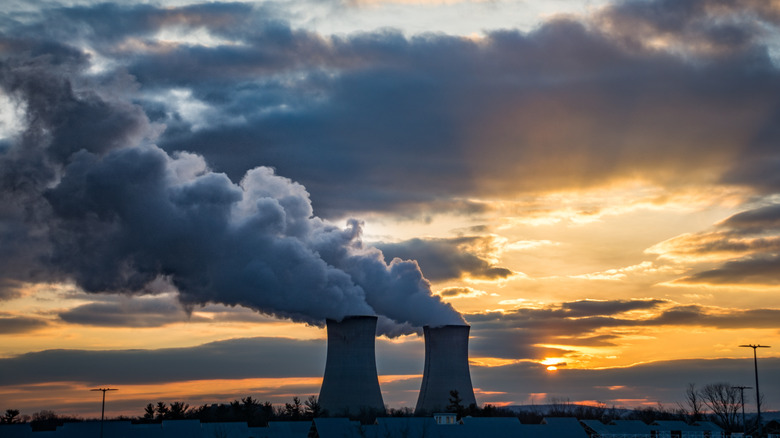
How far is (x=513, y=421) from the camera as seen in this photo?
141ft

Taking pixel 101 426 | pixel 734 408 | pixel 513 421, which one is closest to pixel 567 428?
pixel 513 421

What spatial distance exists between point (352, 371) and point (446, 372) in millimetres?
8007

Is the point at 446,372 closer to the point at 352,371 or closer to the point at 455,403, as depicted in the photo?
the point at 455,403

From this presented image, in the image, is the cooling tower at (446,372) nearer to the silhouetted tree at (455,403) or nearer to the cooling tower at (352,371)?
the silhouetted tree at (455,403)

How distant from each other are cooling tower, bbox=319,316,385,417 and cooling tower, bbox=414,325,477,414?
5.57 metres

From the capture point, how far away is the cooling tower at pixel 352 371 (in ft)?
158

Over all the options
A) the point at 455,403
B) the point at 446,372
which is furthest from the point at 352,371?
the point at 446,372

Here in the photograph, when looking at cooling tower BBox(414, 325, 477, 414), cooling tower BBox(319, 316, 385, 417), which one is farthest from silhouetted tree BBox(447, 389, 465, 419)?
cooling tower BBox(319, 316, 385, 417)

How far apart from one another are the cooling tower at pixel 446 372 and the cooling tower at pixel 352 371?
5565 millimetres

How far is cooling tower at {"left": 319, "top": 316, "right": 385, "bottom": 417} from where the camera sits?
4825cm

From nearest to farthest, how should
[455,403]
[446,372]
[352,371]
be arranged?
[352,371] → [455,403] → [446,372]

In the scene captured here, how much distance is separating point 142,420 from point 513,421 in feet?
85.2

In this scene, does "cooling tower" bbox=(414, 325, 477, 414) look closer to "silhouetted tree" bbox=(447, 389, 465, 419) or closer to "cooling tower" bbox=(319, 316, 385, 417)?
"silhouetted tree" bbox=(447, 389, 465, 419)

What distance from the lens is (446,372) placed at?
5391 centimetres
